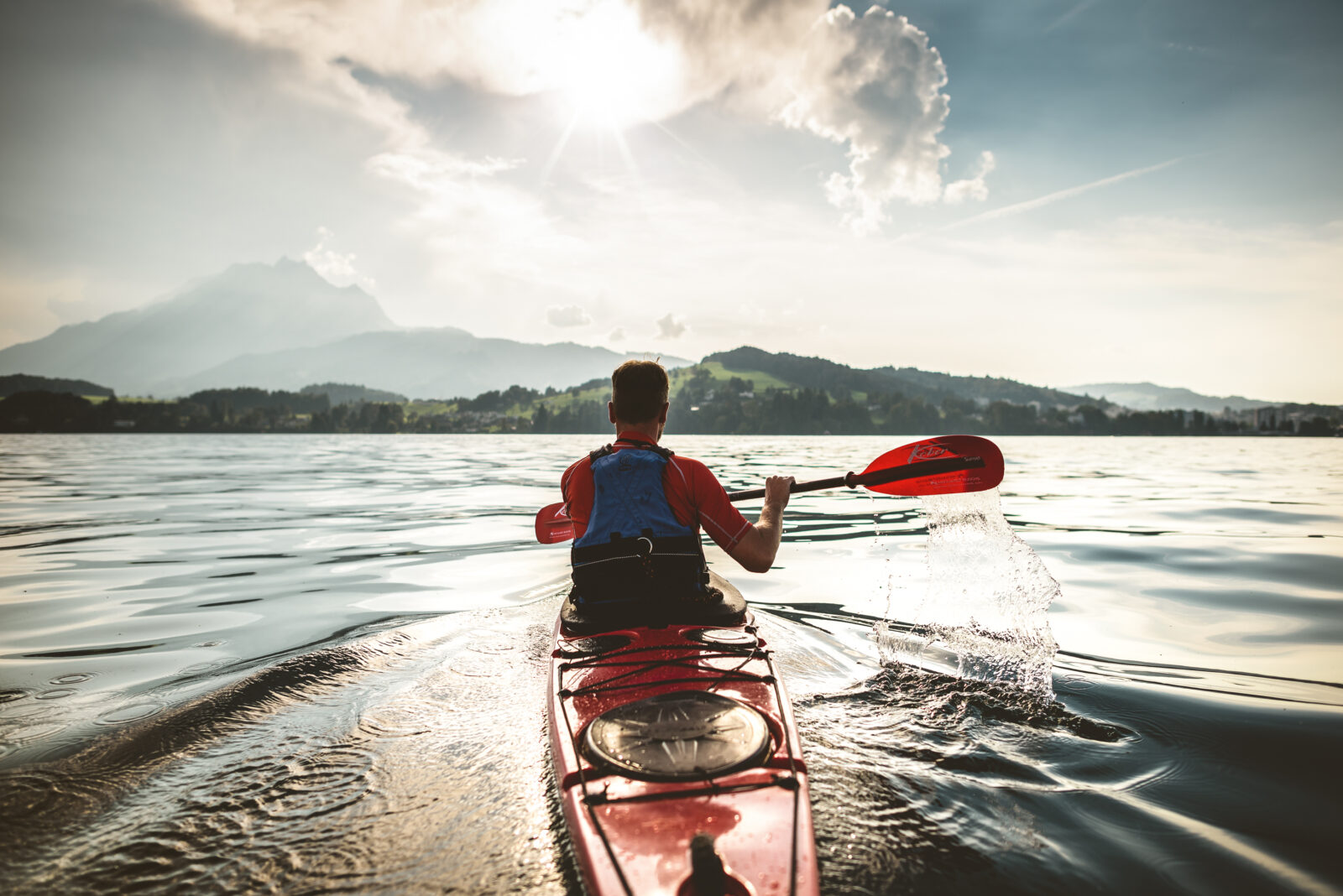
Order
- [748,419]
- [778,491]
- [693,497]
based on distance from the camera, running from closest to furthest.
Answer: [693,497] < [778,491] < [748,419]

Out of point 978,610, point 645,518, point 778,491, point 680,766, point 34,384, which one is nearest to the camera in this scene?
point 680,766

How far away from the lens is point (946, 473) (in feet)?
20.5

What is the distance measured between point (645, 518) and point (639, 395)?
0.87 m

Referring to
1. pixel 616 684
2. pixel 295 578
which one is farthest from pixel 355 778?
pixel 295 578

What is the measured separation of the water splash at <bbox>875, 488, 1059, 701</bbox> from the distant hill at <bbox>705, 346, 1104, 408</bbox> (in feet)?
500

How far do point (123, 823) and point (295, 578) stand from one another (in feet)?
22.1

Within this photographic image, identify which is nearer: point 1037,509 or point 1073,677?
point 1073,677

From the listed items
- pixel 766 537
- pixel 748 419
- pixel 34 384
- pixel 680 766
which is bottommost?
pixel 680 766

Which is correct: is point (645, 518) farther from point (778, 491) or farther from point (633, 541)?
point (778, 491)

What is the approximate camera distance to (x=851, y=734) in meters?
4.44

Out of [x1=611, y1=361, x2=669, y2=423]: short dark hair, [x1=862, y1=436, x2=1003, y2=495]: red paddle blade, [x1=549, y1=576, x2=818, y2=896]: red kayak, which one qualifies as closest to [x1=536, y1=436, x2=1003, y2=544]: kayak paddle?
[x1=862, y1=436, x2=1003, y2=495]: red paddle blade

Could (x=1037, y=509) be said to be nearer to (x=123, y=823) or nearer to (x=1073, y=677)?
(x=1073, y=677)

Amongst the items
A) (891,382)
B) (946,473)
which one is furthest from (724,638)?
(891,382)

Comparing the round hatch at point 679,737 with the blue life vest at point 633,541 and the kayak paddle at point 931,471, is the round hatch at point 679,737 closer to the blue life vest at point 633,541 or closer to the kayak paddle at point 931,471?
the blue life vest at point 633,541
